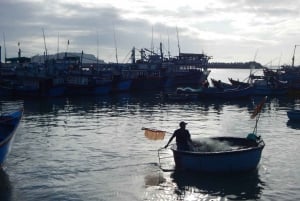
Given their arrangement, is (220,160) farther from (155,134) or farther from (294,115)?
(294,115)

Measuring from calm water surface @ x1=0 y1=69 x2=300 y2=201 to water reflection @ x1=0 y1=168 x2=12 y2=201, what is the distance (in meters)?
0.04

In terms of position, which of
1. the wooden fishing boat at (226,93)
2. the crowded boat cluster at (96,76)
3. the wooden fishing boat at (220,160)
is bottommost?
the wooden fishing boat at (220,160)

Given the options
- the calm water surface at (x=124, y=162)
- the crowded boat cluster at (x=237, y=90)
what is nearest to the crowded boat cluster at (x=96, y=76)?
the crowded boat cluster at (x=237, y=90)

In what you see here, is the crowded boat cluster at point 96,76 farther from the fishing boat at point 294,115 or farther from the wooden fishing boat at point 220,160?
the wooden fishing boat at point 220,160

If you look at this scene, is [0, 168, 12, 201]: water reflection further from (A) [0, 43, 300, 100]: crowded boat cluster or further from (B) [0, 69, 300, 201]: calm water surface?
(A) [0, 43, 300, 100]: crowded boat cluster

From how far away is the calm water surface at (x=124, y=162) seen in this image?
53.4 feet

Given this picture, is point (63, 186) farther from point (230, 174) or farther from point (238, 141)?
point (238, 141)

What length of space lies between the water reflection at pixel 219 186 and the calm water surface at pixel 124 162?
0.04 meters

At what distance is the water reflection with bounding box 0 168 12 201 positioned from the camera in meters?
15.8

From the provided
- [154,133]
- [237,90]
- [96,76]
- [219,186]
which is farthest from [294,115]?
[96,76]

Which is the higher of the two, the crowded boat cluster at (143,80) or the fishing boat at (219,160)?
the crowded boat cluster at (143,80)

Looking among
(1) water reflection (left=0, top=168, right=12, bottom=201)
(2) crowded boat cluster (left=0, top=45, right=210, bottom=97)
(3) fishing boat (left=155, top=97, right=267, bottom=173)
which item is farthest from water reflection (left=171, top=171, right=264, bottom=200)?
(2) crowded boat cluster (left=0, top=45, right=210, bottom=97)

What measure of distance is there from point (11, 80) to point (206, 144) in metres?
55.4

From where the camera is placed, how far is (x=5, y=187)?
55.7ft
